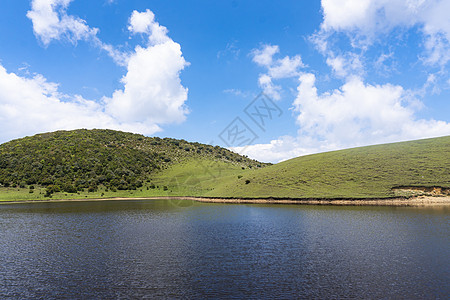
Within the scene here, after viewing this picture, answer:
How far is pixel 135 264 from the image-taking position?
24031 mm

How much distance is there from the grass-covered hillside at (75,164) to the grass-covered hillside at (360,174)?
250 feet

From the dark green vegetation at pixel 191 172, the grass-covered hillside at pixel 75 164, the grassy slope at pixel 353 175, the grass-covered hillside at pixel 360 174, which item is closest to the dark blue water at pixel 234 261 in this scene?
the grass-covered hillside at pixel 360 174

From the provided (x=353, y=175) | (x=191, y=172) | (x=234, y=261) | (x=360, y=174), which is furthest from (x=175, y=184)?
(x=234, y=261)

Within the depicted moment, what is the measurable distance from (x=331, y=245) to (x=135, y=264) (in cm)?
2153

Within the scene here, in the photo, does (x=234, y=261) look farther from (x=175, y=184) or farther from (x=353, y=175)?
(x=175, y=184)

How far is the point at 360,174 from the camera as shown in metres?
80.9

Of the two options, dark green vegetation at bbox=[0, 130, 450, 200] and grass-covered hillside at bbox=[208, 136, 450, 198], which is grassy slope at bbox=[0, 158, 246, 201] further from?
grass-covered hillside at bbox=[208, 136, 450, 198]

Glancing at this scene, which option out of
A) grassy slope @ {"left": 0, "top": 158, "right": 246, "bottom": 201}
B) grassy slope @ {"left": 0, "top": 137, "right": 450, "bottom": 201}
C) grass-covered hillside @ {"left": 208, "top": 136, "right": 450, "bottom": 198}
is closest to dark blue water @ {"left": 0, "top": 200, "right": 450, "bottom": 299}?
grass-covered hillside @ {"left": 208, "top": 136, "right": 450, "bottom": 198}

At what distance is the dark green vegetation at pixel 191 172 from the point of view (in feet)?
246

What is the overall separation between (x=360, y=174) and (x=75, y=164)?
495 ft

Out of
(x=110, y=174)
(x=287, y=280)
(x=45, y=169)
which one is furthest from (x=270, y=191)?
(x=45, y=169)

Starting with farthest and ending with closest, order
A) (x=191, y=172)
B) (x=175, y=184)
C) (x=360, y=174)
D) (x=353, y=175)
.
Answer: (x=191, y=172) → (x=175, y=184) → (x=353, y=175) → (x=360, y=174)

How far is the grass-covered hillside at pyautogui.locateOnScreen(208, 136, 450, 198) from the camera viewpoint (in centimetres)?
7019

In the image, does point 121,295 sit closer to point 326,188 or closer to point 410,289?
point 410,289
